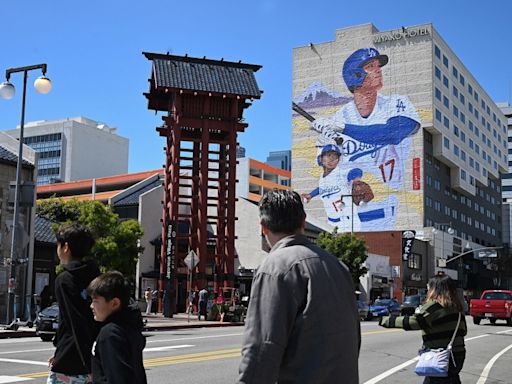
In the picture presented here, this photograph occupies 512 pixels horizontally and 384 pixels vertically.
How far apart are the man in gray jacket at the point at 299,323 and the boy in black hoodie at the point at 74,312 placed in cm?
176

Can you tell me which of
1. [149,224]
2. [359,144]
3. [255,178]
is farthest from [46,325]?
[255,178]

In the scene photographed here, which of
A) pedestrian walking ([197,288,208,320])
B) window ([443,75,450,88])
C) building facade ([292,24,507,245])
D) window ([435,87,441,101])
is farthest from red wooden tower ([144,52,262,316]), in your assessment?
window ([443,75,450,88])

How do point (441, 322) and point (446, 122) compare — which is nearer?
point (441, 322)

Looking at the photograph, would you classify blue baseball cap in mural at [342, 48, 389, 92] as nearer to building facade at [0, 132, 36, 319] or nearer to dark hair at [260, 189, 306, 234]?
building facade at [0, 132, 36, 319]

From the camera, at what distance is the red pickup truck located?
31625mm

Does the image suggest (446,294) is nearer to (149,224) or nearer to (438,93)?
(149,224)

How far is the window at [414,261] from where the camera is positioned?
71.8 meters

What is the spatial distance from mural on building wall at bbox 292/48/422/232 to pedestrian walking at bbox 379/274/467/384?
255 feet

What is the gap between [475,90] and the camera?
10294 cm

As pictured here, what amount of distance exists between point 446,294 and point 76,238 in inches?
140

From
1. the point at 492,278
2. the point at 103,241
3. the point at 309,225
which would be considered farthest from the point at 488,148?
the point at 103,241

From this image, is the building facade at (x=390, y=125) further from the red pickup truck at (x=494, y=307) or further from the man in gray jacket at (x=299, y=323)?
the man in gray jacket at (x=299, y=323)

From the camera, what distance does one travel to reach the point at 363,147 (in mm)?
87375

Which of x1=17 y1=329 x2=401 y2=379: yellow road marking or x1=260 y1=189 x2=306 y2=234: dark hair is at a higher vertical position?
x1=260 y1=189 x2=306 y2=234: dark hair
